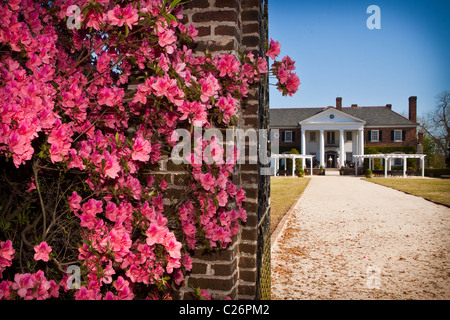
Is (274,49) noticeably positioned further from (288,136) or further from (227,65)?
(288,136)

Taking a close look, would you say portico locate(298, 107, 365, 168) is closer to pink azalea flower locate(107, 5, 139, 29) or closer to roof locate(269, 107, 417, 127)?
roof locate(269, 107, 417, 127)

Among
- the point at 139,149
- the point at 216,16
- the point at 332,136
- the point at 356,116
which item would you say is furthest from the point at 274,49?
the point at 356,116

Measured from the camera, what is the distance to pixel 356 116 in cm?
4988

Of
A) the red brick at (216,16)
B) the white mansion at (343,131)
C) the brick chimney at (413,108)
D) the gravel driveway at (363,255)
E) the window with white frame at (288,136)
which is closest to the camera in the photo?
the red brick at (216,16)

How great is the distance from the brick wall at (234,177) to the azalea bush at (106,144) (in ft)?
0.35

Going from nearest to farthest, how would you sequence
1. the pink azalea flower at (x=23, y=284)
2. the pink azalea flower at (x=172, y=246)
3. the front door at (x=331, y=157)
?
the pink azalea flower at (x=23, y=284) < the pink azalea flower at (x=172, y=246) < the front door at (x=331, y=157)

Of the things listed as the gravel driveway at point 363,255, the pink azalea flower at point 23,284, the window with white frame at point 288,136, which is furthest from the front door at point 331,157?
the pink azalea flower at point 23,284

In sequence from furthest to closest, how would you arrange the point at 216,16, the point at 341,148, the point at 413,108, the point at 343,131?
the point at 413,108 → the point at 343,131 → the point at 341,148 → the point at 216,16

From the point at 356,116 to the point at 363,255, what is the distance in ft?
157

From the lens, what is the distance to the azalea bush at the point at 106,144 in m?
1.75

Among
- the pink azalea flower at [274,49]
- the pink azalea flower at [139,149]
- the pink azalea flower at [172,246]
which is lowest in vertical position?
the pink azalea flower at [172,246]

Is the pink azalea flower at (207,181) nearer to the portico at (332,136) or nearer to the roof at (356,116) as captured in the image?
the portico at (332,136)

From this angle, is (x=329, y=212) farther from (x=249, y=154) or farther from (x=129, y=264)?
(x=129, y=264)

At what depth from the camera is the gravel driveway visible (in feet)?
14.5
